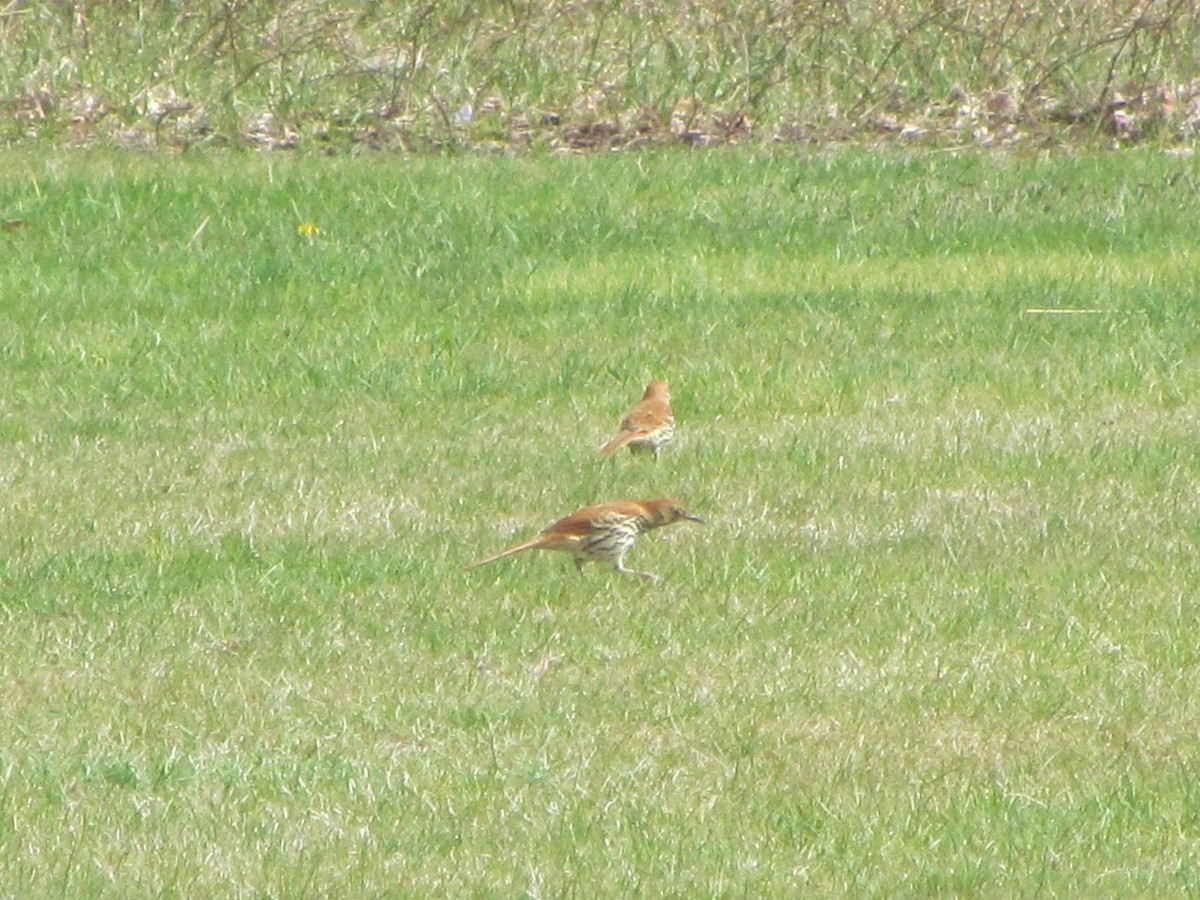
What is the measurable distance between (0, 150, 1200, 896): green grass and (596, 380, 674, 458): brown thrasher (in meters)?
0.12

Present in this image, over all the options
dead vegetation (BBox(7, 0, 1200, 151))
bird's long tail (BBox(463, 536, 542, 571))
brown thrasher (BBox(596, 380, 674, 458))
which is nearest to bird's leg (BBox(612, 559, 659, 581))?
bird's long tail (BBox(463, 536, 542, 571))

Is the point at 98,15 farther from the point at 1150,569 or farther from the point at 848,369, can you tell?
the point at 1150,569

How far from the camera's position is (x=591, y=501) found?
8469 millimetres

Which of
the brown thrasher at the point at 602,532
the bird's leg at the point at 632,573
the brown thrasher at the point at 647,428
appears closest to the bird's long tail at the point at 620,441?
the brown thrasher at the point at 647,428

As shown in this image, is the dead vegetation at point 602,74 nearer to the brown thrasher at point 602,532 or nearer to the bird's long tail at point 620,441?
the bird's long tail at point 620,441

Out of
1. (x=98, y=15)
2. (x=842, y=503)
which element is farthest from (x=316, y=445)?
(x=98, y=15)

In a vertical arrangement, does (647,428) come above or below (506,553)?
below

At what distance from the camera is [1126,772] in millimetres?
→ 5832

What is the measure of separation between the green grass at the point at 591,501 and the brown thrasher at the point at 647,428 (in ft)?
0.41

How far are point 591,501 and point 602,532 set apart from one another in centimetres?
116

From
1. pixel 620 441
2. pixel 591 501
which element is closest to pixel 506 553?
pixel 591 501

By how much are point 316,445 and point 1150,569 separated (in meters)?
3.28

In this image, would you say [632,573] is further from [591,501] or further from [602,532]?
[591,501]

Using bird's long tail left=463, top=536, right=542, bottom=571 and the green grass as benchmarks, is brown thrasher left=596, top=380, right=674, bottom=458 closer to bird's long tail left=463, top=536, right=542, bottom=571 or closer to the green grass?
the green grass
